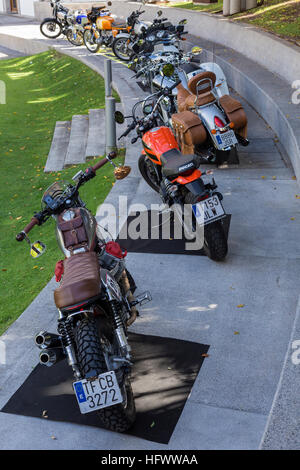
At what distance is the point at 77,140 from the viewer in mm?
14047

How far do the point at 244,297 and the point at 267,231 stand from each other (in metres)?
1.56

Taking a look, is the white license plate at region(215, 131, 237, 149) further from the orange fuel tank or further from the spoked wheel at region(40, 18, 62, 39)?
the spoked wheel at region(40, 18, 62, 39)

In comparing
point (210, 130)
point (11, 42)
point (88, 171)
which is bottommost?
point (11, 42)

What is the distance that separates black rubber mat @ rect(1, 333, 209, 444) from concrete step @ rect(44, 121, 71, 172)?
7.97 metres

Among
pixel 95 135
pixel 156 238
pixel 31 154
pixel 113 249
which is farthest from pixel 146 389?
pixel 31 154

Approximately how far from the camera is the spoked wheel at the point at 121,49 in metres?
18.7

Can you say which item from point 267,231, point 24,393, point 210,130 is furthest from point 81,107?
point 24,393

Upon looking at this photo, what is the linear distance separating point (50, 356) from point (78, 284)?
56cm

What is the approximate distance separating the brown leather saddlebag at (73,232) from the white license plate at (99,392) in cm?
129

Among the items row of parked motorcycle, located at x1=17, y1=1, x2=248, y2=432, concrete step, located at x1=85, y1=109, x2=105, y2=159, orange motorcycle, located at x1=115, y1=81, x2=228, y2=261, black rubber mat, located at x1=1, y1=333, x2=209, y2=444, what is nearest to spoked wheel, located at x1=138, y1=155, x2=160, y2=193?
row of parked motorcycle, located at x1=17, y1=1, x2=248, y2=432

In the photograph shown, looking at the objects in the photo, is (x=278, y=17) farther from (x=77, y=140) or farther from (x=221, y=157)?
(x=221, y=157)

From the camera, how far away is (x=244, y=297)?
6023mm

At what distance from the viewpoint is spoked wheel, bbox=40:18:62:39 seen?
81.5ft

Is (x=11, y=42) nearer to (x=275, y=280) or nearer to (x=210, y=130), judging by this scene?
(x=210, y=130)
